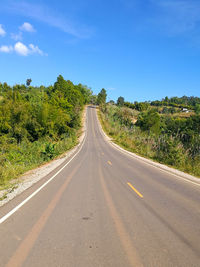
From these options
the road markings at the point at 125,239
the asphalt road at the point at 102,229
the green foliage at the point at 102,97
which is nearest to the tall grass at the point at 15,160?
the asphalt road at the point at 102,229

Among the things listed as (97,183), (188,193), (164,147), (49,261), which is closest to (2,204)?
(49,261)

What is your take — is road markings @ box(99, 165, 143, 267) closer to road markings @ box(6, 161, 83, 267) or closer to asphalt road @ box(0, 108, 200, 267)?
asphalt road @ box(0, 108, 200, 267)

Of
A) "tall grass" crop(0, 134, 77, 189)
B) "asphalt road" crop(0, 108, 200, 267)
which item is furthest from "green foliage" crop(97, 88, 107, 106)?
"asphalt road" crop(0, 108, 200, 267)

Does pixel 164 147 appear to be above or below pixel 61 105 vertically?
below

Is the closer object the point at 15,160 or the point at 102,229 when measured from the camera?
the point at 102,229

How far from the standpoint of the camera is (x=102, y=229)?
13.8 ft

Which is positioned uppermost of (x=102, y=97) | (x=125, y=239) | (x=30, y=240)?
(x=102, y=97)

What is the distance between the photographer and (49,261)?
3.06 meters

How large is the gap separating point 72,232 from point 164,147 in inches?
602

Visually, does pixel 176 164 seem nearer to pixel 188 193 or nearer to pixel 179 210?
pixel 188 193

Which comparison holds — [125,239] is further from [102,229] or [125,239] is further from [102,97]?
[102,97]

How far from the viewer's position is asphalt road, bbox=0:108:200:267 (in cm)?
316

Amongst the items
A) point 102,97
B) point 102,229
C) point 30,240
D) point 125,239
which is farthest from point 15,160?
point 102,97

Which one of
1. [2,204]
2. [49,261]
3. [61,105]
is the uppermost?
[61,105]
